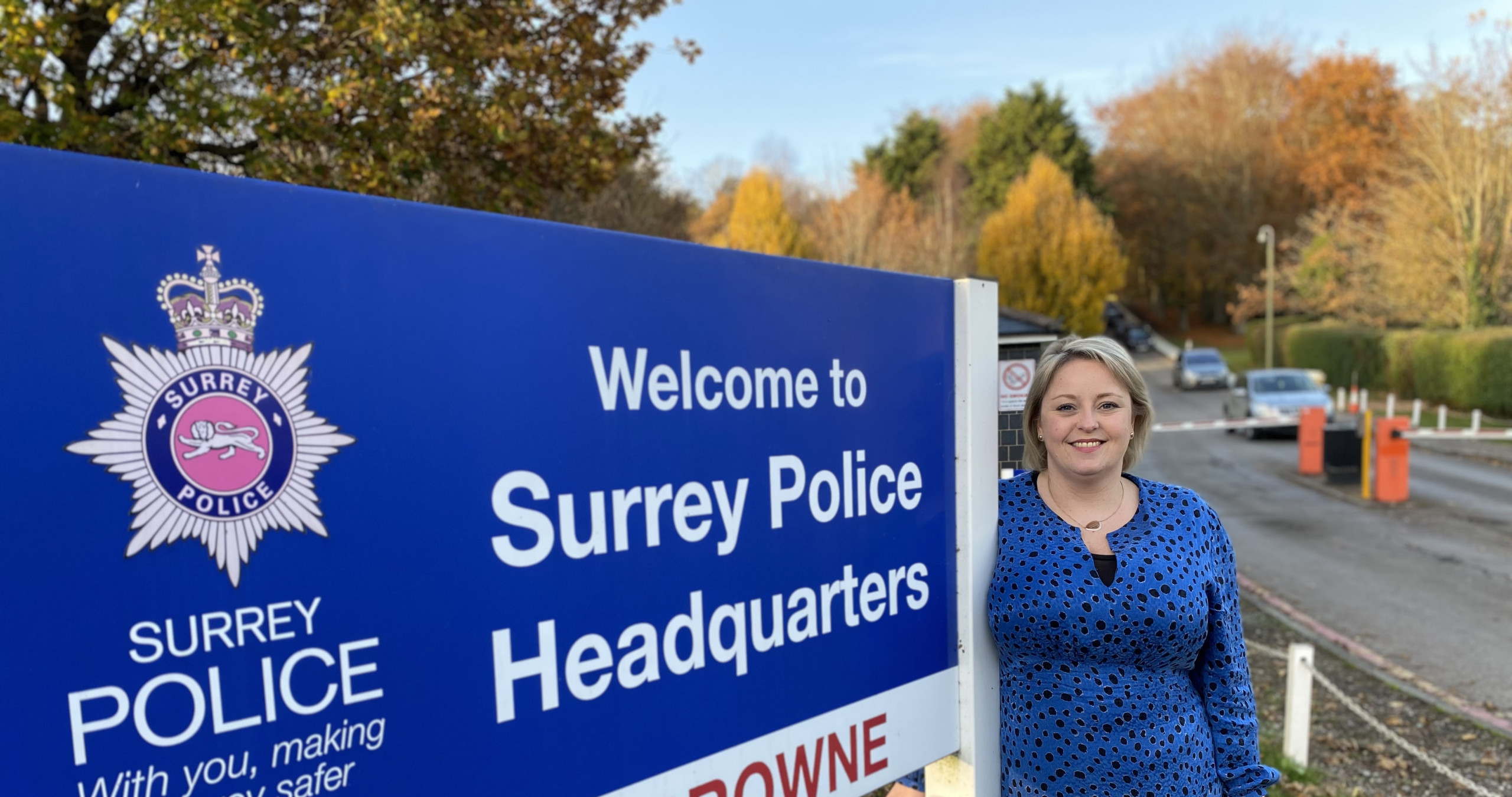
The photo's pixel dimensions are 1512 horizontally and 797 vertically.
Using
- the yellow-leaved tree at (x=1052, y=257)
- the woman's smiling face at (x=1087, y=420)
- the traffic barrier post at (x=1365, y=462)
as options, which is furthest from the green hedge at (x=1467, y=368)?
the woman's smiling face at (x=1087, y=420)

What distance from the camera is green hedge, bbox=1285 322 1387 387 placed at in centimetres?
2970

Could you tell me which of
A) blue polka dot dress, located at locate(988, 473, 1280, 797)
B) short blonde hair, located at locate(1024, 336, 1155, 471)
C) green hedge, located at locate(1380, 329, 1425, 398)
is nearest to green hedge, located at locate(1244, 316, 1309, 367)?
green hedge, located at locate(1380, 329, 1425, 398)

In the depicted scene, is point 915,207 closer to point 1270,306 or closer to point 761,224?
point 761,224

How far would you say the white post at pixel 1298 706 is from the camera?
4883mm

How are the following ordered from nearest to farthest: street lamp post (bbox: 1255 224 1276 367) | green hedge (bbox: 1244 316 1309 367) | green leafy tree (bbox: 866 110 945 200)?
street lamp post (bbox: 1255 224 1276 367) → green hedge (bbox: 1244 316 1309 367) → green leafy tree (bbox: 866 110 945 200)

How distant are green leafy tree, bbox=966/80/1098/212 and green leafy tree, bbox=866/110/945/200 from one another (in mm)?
3568

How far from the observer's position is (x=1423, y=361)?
2552 cm

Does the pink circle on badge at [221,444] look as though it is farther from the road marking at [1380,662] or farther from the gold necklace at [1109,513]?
→ the road marking at [1380,662]

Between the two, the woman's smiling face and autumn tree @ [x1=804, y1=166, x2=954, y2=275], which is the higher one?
autumn tree @ [x1=804, y1=166, x2=954, y2=275]

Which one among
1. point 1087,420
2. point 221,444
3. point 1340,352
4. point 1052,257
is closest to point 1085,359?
point 1087,420

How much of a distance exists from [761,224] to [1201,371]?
1638 centimetres

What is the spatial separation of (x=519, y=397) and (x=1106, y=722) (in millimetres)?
1391

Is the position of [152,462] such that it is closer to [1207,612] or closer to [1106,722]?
[1106,722]

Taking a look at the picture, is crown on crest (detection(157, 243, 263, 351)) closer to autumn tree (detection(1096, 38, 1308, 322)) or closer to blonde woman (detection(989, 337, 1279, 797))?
blonde woman (detection(989, 337, 1279, 797))
